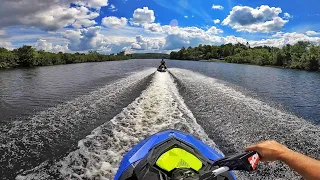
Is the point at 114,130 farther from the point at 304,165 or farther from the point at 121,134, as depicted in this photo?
the point at 304,165

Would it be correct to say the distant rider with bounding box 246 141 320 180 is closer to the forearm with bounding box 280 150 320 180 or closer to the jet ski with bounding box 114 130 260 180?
the forearm with bounding box 280 150 320 180

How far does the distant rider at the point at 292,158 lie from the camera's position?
1188mm

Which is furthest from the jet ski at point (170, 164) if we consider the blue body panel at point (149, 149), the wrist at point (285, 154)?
the wrist at point (285, 154)

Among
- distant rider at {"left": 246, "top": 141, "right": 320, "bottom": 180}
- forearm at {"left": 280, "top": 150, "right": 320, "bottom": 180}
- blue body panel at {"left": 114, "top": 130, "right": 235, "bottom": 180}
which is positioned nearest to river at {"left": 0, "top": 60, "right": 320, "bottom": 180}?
blue body panel at {"left": 114, "top": 130, "right": 235, "bottom": 180}

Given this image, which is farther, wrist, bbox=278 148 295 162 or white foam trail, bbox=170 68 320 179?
white foam trail, bbox=170 68 320 179

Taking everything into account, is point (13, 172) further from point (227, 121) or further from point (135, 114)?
point (227, 121)

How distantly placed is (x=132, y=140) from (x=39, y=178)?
2.09 m

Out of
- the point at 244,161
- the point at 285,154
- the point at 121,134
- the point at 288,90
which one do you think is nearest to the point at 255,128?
the point at 121,134

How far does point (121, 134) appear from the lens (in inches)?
241

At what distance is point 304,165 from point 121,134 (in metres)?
5.19

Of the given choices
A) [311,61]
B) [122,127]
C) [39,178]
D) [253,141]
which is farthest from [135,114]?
[311,61]

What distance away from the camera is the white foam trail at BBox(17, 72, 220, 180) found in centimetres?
439

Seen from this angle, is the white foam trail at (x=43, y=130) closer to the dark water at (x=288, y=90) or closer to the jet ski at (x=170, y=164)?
the jet ski at (x=170, y=164)

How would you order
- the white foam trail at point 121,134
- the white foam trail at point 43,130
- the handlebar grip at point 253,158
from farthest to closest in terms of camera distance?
the white foam trail at point 43,130, the white foam trail at point 121,134, the handlebar grip at point 253,158
